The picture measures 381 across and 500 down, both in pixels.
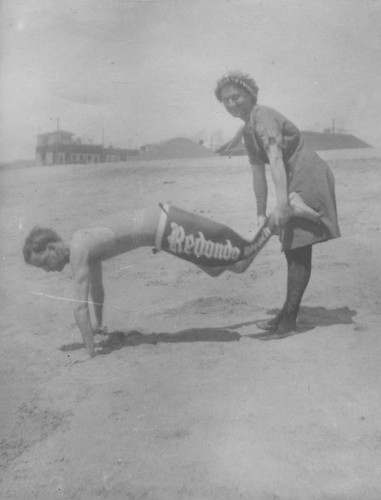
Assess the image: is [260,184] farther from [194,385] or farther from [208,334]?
[194,385]


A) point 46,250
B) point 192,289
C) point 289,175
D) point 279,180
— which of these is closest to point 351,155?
point 192,289

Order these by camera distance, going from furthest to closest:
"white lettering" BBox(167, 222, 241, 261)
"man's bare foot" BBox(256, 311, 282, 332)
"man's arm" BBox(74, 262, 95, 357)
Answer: "man's bare foot" BBox(256, 311, 282, 332)
"man's arm" BBox(74, 262, 95, 357)
"white lettering" BBox(167, 222, 241, 261)

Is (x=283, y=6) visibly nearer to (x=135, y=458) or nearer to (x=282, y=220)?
(x=282, y=220)

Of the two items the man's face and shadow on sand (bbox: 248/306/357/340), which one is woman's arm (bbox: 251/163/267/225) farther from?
the man's face

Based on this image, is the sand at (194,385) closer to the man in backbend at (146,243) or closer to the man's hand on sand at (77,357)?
the man's hand on sand at (77,357)

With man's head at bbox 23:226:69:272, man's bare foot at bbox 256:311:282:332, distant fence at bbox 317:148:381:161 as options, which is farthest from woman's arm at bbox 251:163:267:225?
distant fence at bbox 317:148:381:161

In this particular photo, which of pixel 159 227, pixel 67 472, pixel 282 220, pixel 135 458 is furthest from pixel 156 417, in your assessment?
pixel 282 220

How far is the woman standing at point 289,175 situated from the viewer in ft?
9.11

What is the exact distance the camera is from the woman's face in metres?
2.93

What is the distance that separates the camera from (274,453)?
1902 millimetres

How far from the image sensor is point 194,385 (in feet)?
7.88

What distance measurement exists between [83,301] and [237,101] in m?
1.37

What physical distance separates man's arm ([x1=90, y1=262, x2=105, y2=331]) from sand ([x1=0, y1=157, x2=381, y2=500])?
0.17 m

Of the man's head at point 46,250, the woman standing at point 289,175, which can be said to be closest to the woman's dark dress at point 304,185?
the woman standing at point 289,175
